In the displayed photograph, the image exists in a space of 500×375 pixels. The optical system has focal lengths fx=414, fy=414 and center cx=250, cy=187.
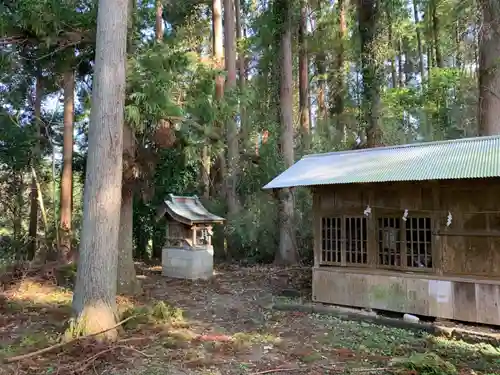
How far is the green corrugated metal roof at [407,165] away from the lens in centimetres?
704

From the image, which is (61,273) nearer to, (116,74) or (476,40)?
(116,74)

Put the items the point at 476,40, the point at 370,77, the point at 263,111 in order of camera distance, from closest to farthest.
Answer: the point at 476,40 < the point at 370,77 < the point at 263,111

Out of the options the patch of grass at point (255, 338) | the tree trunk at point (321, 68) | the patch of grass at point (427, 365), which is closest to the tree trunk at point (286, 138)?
the tree trunk at point (321, 68)

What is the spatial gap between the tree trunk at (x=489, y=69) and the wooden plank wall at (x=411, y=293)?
4.19 m

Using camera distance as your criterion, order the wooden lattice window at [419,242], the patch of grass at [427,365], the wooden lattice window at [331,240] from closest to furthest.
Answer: the patch of grass at [427,365] < the wooden lattice window at [419,242] < the wooden lattice window at [331,240]

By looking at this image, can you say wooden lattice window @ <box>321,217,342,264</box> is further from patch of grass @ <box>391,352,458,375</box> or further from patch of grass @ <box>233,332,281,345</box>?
patch of grass @ <box>391,352,458,375</box>

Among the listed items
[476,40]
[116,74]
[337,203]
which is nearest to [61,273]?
[116,74]

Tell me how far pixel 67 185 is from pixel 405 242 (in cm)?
965

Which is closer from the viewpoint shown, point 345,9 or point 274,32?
point 274,32

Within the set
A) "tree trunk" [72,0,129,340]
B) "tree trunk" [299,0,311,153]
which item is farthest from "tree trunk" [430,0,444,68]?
"tree trunk" [72,0,129,340]

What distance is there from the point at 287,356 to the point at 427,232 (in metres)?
3.72

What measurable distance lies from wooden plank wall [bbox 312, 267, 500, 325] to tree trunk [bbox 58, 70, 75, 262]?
7492 mm

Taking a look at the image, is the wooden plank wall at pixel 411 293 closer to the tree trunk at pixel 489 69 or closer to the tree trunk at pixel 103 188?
the tree trunk at pixel 489 69

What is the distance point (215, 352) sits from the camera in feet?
19.4
